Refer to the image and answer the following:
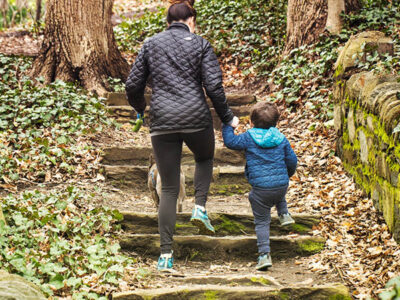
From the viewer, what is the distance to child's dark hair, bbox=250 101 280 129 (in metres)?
4.48

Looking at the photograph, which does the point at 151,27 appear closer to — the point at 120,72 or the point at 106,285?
the point at 120,72

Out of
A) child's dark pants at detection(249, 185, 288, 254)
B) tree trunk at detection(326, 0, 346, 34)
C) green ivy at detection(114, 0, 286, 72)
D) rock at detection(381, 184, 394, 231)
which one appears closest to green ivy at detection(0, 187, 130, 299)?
Answer: child's dark pants at detection(249, 185, 288, 254)

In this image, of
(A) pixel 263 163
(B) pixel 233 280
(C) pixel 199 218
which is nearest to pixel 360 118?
(A) pixel 263 163

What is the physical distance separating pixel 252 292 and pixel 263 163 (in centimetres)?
118

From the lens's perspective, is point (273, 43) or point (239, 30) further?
point (239, 30)

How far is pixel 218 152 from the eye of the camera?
6.90m

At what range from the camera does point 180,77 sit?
4.12 m

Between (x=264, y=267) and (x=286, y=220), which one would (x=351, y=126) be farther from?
(x=264, y=267)

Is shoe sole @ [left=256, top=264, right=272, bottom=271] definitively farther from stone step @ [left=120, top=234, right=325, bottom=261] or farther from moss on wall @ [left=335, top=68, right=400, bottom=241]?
moss on wall @ [left=335, top=68, right=400, bottom=241]

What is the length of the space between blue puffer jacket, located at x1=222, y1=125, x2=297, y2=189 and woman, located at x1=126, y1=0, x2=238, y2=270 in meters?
0.33

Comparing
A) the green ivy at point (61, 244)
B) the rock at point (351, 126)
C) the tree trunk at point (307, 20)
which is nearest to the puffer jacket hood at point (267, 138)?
the green ivy at point (61, 244)

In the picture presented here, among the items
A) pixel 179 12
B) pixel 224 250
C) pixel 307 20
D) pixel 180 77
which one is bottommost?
pixel 224 250

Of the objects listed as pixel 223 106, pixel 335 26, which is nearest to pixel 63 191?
pixel 223 106

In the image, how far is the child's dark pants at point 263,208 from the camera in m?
4.45
